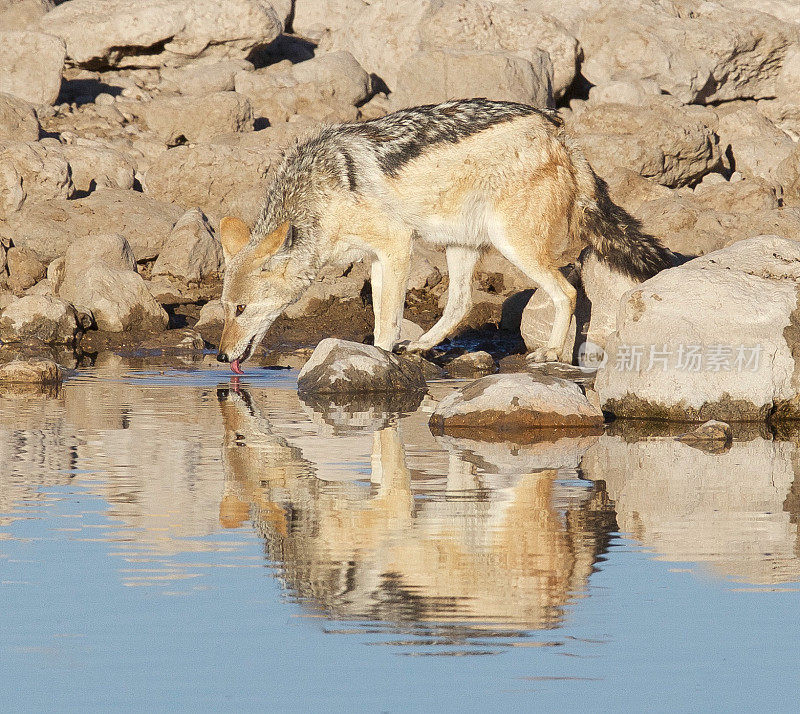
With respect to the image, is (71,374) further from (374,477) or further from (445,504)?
(445,504)

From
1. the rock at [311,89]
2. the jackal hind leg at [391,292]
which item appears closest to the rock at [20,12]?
the rock at [311,89]

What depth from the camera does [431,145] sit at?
11.1 metres

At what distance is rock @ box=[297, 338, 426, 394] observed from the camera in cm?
1042

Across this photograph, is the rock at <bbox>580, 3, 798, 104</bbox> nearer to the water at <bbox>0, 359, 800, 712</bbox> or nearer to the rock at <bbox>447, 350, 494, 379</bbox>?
the rock at <bbox>447, 350, 494, 379</bbox>

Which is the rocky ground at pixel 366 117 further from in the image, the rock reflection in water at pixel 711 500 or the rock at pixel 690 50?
the rock reflection in water at pixel 711 500

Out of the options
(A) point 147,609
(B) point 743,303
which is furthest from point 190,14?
(A) point 147,609

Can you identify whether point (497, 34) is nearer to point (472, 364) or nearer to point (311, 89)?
point (311, 89)

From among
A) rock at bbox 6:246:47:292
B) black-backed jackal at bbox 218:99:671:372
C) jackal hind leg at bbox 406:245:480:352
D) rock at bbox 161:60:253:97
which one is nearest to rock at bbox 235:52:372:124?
rock at bbox 161:60:253:97

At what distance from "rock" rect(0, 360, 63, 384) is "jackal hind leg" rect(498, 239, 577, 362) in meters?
4.00

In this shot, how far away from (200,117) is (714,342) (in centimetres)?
1141

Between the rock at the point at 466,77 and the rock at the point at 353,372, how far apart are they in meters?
8.50

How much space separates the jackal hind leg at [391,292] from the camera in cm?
1111

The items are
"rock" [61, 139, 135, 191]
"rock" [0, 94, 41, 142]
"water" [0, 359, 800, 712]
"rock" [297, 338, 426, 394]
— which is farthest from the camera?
"rock" [0, 94, 41, 142]

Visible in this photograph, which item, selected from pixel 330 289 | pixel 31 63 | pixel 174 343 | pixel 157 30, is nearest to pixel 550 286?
pixel 330 289
